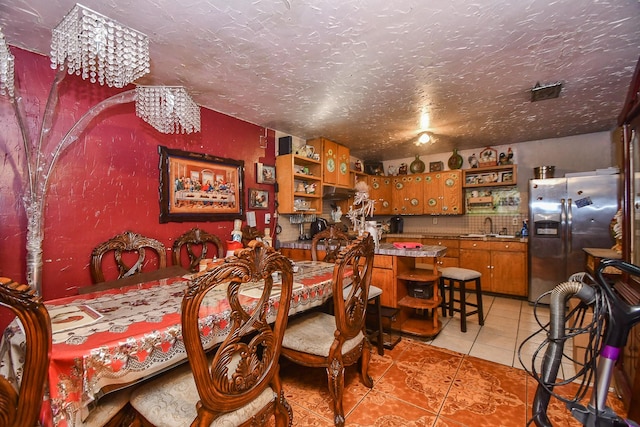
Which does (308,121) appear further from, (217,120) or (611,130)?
(611,130)

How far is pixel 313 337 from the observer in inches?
68.9

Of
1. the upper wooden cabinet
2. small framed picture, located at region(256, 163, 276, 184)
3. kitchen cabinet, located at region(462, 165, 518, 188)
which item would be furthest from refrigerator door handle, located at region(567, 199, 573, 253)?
small framed picture, located at region(256, 163, 276, 184)

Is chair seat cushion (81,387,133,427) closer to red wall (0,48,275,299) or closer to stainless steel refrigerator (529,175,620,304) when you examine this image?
red wall (0,48,275,299)

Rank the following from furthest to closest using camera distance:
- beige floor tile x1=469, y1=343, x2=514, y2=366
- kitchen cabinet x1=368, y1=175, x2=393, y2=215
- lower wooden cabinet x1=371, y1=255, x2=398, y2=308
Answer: kitchen cabinet x1=368, y1=175, x2=393, y2=215 < lower wooden cabinet x1=371, y1=255, x2=398, y2=308 < beige floor tile x1=469, y1=343, x2=514, y2=366

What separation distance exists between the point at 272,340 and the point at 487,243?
4217 millimetres

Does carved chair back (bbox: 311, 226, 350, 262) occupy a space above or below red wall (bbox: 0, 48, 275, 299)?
below

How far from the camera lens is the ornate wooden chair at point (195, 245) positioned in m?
2.53

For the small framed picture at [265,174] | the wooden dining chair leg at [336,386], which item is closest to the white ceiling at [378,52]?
the small framed picture at [265,174]

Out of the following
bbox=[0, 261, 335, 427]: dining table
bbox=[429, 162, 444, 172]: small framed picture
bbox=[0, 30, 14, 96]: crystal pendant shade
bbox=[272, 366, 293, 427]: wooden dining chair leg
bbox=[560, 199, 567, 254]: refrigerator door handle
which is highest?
bbox=[429, 162, 444, 172]: small framed picture

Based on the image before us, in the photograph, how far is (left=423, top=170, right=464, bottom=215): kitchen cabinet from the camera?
4859mm

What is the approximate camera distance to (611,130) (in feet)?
12.7

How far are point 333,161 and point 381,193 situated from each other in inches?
65.8

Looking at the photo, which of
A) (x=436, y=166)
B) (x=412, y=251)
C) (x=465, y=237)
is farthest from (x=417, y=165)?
(x=412, y=251)

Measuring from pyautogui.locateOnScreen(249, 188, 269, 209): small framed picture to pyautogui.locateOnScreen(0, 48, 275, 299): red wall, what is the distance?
0.89 m
